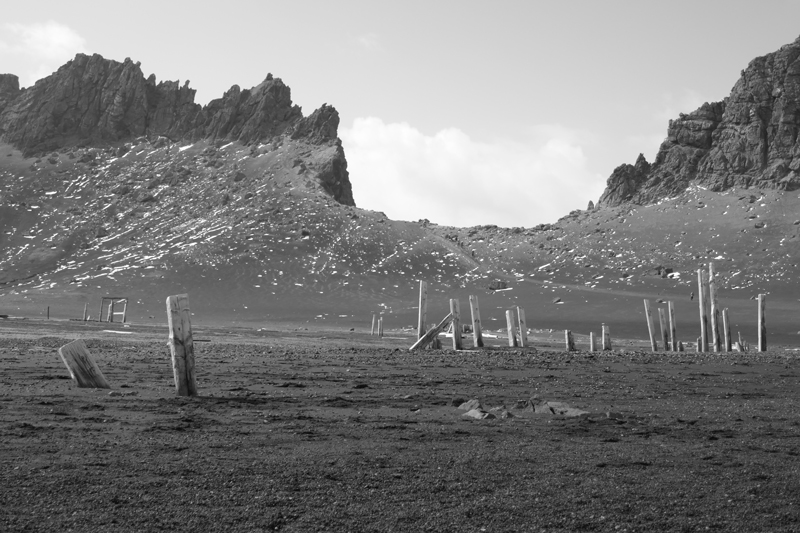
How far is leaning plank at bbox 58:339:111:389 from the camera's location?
17234 millimetres

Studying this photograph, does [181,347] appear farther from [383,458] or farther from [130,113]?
[130,113]

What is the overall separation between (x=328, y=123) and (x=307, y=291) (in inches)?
2852

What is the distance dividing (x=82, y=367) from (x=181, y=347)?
7.71 ft

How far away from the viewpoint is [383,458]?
10992 mm

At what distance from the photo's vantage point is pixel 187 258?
12200cm

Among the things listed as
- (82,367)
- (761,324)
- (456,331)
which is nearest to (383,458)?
(82,367)

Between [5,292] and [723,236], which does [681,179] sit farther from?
[5,292]

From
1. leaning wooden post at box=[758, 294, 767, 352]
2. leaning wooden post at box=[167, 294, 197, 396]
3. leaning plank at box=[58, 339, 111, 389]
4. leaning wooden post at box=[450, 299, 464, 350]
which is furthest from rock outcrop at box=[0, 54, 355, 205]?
leaning wooden post at box=[167, 294, 197, 396]

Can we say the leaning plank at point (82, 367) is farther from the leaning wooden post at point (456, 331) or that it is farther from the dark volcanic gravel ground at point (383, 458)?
the leaning wooden post at point (456, 331)

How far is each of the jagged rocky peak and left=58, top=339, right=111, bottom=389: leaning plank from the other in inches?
5824

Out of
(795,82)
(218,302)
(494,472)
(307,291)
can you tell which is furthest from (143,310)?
(795,82)

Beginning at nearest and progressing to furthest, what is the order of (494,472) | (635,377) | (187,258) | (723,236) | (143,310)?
(494,472) < (635,377) < (143,310) < (187,258) < (723,236)

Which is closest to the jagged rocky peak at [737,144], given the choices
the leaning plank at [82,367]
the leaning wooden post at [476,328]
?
the leaning wooden post at [476,328]

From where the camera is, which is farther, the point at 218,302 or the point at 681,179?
the point at 681,179
